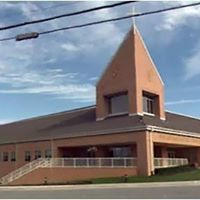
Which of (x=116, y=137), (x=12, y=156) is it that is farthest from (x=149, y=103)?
(x=12, y=156)

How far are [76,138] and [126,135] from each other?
5.31 metres

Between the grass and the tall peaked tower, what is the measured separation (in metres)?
6.84

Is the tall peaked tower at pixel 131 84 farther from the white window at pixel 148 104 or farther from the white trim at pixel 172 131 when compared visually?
the white trim at pixel 172 131

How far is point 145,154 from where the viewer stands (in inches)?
1292

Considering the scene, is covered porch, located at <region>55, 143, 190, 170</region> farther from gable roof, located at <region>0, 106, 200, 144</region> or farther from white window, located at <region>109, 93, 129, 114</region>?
white window, located at <region>109, 93, 129, 114</region>

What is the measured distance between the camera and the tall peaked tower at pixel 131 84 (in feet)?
123

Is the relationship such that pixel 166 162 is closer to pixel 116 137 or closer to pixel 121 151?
pixel 121 151

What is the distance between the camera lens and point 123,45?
38.8 meters

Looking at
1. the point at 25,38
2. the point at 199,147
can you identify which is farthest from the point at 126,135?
the point at 25,38

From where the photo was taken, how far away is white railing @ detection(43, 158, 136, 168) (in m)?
33.4

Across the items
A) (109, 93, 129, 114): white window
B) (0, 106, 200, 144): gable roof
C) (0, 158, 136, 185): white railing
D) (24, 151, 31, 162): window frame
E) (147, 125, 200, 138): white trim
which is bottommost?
(0, 158, 136, 185): white railing

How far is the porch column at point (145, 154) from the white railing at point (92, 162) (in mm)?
784

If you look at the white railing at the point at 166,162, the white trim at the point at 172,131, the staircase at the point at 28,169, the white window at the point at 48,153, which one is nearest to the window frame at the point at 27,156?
the white window at the point at 48,153

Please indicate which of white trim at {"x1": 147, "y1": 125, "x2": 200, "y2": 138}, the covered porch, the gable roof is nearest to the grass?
the covered porch
